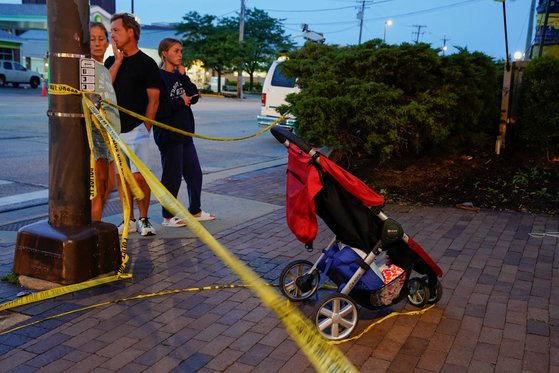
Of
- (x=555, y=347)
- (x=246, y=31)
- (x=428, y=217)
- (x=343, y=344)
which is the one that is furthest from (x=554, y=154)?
(x=246, y=31)

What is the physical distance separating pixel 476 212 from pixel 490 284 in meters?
2.70

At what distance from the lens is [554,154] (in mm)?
8477

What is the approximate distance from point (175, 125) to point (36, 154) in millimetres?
5851

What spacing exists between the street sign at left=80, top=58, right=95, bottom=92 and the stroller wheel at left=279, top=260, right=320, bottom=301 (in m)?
1.99

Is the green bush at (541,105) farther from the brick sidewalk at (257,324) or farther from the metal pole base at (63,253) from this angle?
the metal pole base at (63,253)

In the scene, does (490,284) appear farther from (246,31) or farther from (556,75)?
(246,31)

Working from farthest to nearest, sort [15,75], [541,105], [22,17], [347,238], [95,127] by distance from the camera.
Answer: [22,17] < [15,75] < [541,105] < [95,127] < [347,238]

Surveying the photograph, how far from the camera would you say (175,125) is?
6000mm

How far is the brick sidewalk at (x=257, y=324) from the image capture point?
3.25m

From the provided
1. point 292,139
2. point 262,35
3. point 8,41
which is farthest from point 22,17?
Result: point 292,139

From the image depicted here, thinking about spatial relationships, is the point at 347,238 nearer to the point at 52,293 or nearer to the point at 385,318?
the point at 385,318

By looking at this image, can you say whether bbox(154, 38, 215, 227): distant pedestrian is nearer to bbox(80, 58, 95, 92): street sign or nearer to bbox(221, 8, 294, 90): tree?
bbox(80, 58, 95, 92): street sign

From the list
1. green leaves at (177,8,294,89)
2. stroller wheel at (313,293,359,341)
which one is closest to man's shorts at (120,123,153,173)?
stroller wheel at (313,293,359,341)

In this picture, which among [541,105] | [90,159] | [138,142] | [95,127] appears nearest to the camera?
[90,159]
